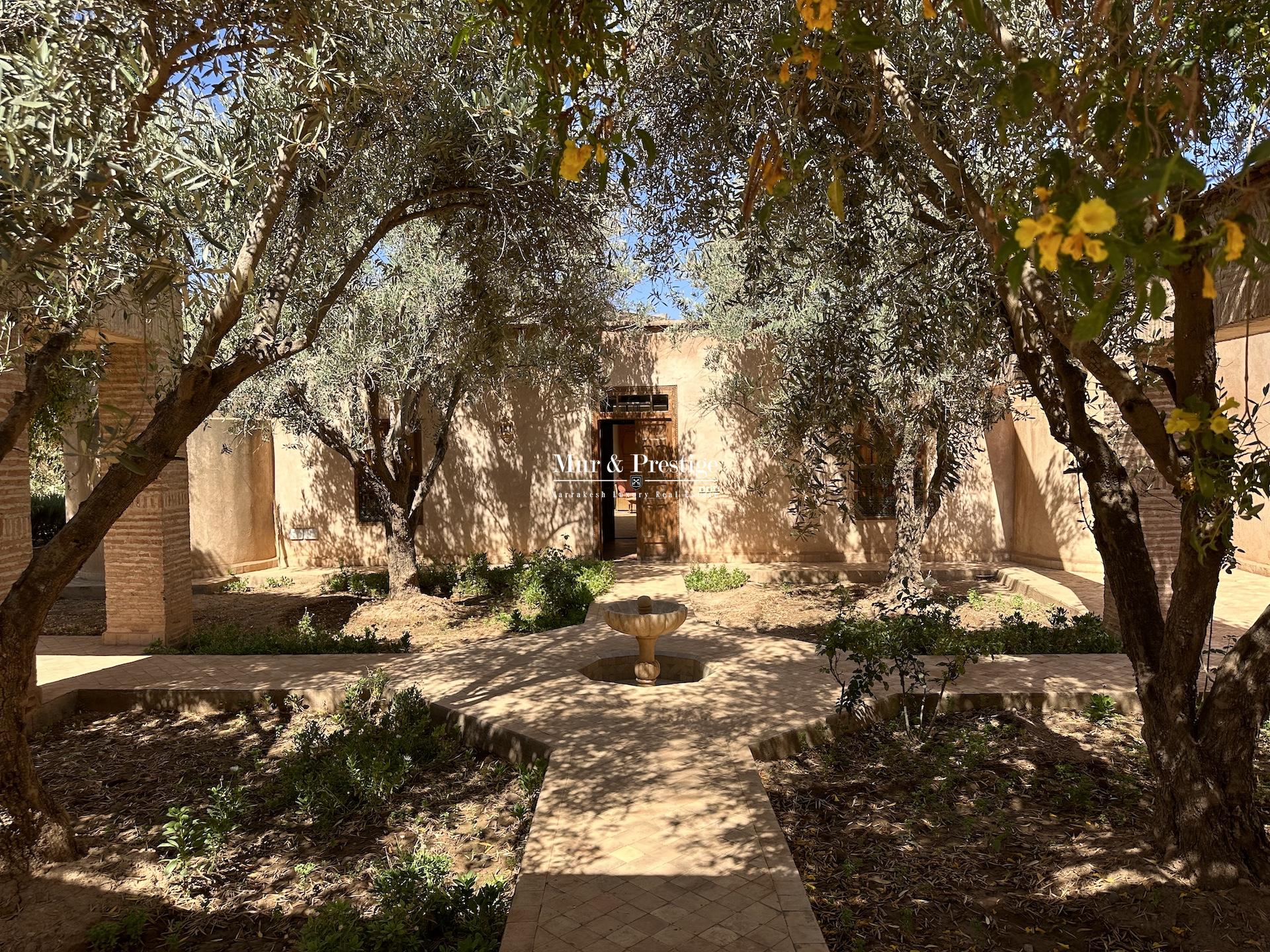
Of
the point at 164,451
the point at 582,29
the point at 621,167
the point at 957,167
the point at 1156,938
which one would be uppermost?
the point at 621,167

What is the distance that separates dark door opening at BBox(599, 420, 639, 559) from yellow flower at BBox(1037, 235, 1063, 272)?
1285cm

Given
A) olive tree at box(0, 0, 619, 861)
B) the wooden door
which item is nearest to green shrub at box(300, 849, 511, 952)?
olive tree at box(0, 0, 619, 861)

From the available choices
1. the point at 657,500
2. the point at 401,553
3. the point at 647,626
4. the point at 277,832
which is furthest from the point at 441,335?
the point at 277,832

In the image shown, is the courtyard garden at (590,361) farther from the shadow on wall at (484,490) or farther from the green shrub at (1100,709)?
the shadow on wall at (484,490)

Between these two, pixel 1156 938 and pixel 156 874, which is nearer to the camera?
pixel 1156 938

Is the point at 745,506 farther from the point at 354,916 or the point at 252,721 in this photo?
the point at 354,916

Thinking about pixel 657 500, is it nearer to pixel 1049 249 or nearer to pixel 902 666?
pixel 902 666

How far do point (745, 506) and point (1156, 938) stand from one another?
33.8ft

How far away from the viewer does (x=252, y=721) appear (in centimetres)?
670

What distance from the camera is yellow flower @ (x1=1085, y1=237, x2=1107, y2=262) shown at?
116cm

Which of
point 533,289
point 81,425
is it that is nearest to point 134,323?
point 533,289

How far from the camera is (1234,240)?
4.14 feet

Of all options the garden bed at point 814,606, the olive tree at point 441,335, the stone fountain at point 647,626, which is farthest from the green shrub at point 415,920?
the garden bed at point 814,606

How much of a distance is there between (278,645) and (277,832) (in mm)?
4158
